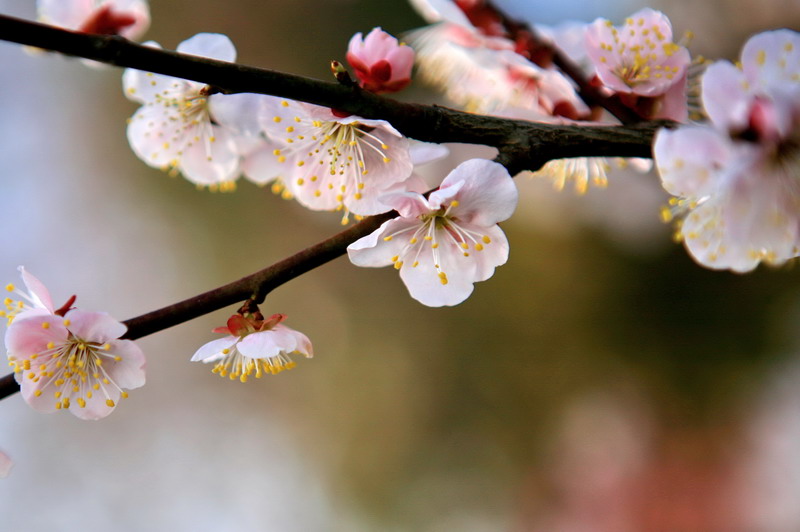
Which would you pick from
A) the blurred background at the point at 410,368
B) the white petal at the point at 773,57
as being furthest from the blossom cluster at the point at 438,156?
the blurred background at the point at 410,368

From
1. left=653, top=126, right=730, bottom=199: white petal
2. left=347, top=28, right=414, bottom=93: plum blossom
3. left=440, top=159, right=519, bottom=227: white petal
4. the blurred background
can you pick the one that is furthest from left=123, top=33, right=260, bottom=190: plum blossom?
the blurred background

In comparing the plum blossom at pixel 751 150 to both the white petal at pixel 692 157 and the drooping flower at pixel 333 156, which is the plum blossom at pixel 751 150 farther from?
the drooping flower at pixel 333 156

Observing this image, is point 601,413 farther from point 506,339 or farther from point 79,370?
point 79,370

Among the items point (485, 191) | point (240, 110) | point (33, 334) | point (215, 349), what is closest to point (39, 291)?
point (33, 334)

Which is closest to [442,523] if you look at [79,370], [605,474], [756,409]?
[605,474]

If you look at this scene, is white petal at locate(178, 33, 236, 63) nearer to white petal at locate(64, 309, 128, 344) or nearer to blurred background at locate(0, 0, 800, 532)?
white petal at locate(64, 309, 128, 344)

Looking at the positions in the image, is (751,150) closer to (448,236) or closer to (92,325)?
(448,236)

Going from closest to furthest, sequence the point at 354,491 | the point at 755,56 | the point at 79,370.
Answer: the point at 755,56
the point at 79,370
the point at 354,491
